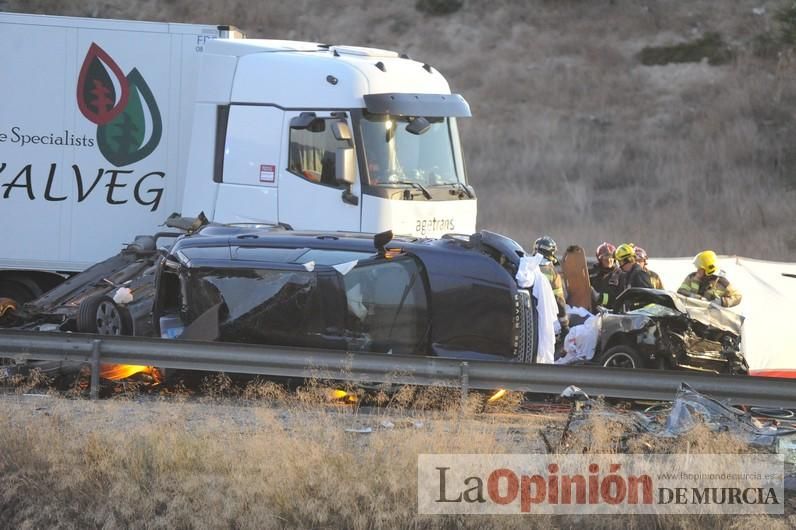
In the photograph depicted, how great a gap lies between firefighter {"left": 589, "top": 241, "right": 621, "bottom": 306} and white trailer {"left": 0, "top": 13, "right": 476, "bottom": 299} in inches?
64.5

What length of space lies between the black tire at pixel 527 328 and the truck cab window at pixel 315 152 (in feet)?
10.9

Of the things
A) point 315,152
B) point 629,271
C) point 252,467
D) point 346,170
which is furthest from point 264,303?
point 629,271

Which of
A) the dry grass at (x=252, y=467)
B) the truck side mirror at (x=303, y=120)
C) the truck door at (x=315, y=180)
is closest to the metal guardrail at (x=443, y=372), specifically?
the dry grass at (x=252, y=467)

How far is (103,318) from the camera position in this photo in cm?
1046

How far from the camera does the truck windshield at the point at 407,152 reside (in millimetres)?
12289

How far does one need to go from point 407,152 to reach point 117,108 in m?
3.29

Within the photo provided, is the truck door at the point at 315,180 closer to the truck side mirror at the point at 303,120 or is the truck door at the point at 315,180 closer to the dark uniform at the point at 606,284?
the truck side mirror at the point at 303,120

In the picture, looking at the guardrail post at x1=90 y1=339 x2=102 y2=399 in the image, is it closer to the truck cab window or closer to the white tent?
the truck cab window

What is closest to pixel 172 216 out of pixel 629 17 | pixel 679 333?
pixel 679 333

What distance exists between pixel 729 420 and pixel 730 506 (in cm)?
113

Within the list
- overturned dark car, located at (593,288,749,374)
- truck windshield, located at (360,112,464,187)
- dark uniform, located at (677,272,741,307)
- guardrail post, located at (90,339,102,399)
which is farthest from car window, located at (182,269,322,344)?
dark uniform, located at (677,272,741,307)

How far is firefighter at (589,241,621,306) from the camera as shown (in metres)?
13.2

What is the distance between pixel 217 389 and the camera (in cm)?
939

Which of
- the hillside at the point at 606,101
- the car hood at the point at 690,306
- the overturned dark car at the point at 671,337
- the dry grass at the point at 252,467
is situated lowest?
the dry grass at the point at 252,467
